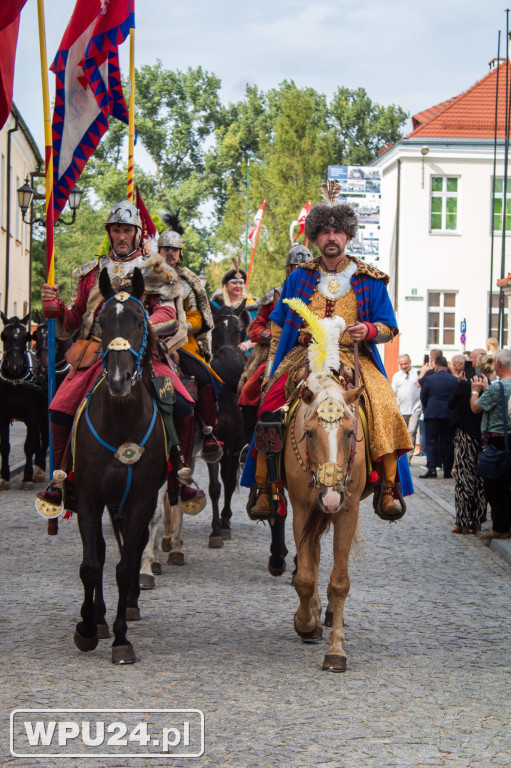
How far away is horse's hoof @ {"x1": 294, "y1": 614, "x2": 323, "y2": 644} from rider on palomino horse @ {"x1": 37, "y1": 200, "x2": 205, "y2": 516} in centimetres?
138

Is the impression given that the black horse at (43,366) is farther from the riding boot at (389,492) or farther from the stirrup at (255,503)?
the riding boot at (389,492)

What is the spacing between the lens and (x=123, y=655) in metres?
6.58

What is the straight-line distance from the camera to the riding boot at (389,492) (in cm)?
704

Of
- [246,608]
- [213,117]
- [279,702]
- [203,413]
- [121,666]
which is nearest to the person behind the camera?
[279,702]

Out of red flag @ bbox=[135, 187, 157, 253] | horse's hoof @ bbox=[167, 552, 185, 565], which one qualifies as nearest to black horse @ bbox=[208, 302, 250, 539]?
red flag @ bbox=[135, 187, 157, 253]

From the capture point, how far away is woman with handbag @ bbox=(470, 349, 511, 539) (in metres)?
11.6

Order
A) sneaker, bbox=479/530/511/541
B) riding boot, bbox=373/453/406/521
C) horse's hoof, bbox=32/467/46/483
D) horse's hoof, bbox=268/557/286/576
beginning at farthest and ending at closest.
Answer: horse's hoof, bbox=32/467/46/483 → sneaker, bbox=479/530/511/541 → horse's hoof, bbox=268/557/286/576 → riding boot, bbox=373/453/406/521

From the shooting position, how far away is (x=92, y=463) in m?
6.82

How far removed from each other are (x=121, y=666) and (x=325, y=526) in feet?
4.85

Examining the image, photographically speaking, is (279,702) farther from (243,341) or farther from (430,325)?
(430,325)

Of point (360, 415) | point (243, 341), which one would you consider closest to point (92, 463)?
point (360, 415)

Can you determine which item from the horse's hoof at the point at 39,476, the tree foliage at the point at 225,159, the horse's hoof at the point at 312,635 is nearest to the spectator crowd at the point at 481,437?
the horse's hoof at the point at 312,635

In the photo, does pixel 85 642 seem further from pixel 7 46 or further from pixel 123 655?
pixel 7 46

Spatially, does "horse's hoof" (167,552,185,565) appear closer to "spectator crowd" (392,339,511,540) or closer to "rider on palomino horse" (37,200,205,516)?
"rider on palomino horse" (37,200,205,516)
